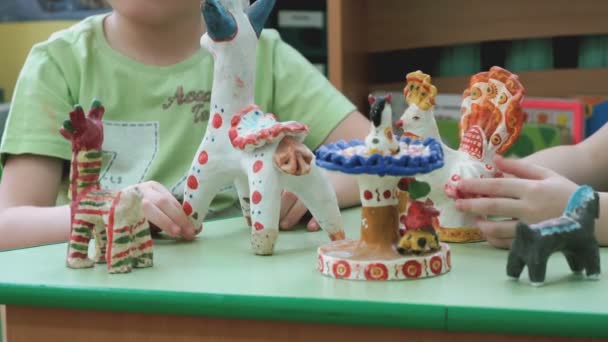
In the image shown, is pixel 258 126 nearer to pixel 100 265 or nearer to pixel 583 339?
pixel 100 265

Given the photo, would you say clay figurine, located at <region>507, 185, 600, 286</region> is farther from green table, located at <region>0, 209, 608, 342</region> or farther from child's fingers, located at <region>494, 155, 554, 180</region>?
child's fingers, located at <region>494, 155, 554, 180</region>

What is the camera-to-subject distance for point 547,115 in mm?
1813

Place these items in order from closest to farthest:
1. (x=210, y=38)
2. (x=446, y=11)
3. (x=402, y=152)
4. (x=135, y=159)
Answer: (x=402, y=152) → (x=210, y=38) → (x=135, y=159) → (x=446, y=11)

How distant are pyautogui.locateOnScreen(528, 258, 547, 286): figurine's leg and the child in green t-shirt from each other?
0.40 metres

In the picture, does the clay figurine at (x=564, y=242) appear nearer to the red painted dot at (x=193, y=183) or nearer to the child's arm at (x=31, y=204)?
the red painted dot at (x=193, y=183)

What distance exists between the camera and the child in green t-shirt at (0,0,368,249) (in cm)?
114

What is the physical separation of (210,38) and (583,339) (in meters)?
0.45

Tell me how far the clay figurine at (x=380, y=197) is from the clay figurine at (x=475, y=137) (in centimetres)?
12

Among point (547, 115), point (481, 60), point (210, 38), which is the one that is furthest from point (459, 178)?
point (481, 60)

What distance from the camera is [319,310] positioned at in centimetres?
Answer: 65

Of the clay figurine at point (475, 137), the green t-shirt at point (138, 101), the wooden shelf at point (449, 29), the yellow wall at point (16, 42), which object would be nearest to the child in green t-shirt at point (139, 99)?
the green t-shirt at point (138, 101)

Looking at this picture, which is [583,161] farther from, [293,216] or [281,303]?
[281,303]

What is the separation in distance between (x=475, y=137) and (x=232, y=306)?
350 mm

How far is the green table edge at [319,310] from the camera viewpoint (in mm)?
619
